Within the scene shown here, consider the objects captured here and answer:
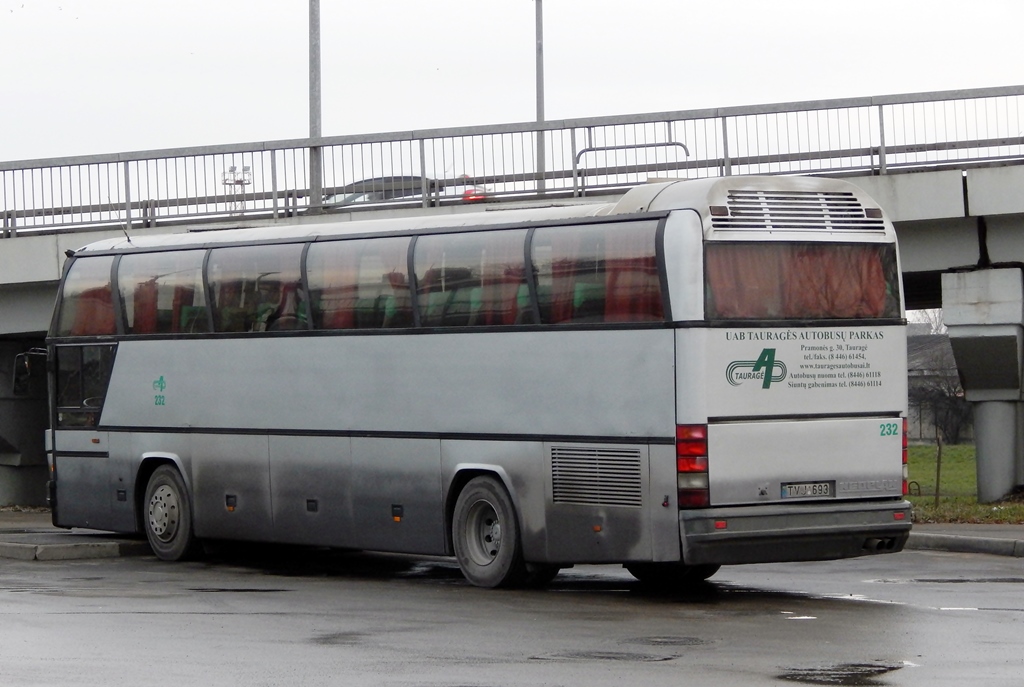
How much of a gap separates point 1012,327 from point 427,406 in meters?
12.1

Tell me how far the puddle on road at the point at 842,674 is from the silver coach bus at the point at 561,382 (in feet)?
11.3

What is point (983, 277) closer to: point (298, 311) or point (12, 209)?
point (298, 311)

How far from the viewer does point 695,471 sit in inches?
517

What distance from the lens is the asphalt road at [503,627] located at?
934cm

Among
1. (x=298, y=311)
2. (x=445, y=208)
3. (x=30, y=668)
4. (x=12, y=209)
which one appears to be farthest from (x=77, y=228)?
(x=30, y=668)

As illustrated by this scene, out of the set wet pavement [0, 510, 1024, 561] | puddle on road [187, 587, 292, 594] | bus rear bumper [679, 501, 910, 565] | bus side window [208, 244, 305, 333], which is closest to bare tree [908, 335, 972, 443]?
wet pavement [0, 510, 1024, 561]

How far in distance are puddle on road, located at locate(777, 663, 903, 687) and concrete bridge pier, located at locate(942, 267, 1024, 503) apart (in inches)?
616

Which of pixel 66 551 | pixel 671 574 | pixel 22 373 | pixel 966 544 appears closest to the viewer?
pixel 671 574

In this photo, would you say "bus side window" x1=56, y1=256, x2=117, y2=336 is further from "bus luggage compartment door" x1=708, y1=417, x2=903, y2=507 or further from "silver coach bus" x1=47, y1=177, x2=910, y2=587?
"bus luggage compartment door" x1=708, y1=417, x2=903, y2=507

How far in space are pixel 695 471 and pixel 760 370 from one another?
0.94m

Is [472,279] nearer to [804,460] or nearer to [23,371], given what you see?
[804,460]

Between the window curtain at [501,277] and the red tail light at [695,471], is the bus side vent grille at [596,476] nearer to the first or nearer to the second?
the red tail light at [695,471]

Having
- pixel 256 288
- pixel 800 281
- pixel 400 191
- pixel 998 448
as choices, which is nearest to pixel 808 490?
pixel 800 281

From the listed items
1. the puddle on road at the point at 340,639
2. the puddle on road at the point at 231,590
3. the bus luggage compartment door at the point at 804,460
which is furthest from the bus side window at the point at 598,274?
the puddle on road at the point at 340,639
